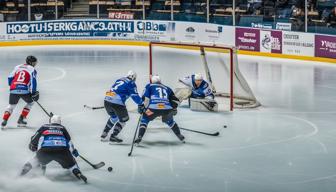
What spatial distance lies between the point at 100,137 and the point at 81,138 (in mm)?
320

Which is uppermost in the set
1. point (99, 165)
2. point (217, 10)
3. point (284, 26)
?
point (217, 10)

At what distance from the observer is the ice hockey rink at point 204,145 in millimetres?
8961

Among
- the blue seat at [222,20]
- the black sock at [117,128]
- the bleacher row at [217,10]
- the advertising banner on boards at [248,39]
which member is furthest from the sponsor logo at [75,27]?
the black sock at [117,128]

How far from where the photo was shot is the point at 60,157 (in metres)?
8.76

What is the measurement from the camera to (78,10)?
28.1m

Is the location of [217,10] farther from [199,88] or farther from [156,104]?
[156,104]

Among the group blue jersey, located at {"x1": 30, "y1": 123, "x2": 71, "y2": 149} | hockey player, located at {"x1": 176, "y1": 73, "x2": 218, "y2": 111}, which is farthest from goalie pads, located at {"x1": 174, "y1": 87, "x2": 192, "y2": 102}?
blue jersey, located at {"x1": 30, "y1": 123, "x2": 71, "y2": 149}

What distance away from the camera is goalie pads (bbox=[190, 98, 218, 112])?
542 inches

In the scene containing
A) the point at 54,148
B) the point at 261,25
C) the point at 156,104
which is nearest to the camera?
the point at 54,148

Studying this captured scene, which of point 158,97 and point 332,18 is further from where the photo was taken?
point 332,18

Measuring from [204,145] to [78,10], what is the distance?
18103 millimetres

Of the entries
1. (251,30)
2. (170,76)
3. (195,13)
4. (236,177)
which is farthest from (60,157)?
(195,13)

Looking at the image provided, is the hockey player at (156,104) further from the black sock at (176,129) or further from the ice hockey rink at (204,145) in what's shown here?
the ice hockey rink at (204,145)

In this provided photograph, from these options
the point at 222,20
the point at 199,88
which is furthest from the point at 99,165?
the point at 222,20
